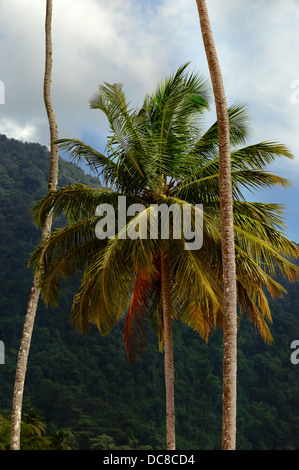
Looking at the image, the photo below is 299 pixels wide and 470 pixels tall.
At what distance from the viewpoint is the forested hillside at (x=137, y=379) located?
41.2 meters

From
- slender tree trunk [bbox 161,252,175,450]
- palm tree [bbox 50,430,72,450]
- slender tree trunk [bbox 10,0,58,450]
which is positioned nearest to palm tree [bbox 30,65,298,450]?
slender tree trunk [bbox 161,252,175,450]

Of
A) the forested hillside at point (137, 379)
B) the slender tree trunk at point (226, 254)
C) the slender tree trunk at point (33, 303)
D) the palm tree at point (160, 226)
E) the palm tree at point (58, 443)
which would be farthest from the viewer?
the forested hillside at point (137, 379)

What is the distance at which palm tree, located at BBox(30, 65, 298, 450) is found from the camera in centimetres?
812

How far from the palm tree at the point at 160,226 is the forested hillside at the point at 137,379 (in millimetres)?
32278

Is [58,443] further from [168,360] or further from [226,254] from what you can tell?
[226,254]

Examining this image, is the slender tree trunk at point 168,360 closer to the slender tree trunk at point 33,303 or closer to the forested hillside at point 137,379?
the slender tree trunk at point 33,303

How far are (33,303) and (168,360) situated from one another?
8.92ft

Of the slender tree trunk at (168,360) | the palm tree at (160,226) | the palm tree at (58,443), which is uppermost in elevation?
the palm tree at (160,226)

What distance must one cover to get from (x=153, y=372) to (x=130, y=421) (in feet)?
17.1

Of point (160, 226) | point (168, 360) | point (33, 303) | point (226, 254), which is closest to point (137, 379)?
point (33, 303)

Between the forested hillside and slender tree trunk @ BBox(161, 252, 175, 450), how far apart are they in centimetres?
3267

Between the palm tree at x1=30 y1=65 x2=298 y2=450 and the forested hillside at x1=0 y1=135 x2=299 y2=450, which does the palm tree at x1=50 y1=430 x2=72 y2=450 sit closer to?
the forested hillside at x1=0 y1=135 x2=299 y2=450

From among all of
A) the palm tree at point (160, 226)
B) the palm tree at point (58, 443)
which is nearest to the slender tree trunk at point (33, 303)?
the palm tree at point (160, 226)

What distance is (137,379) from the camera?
45.8 meters
